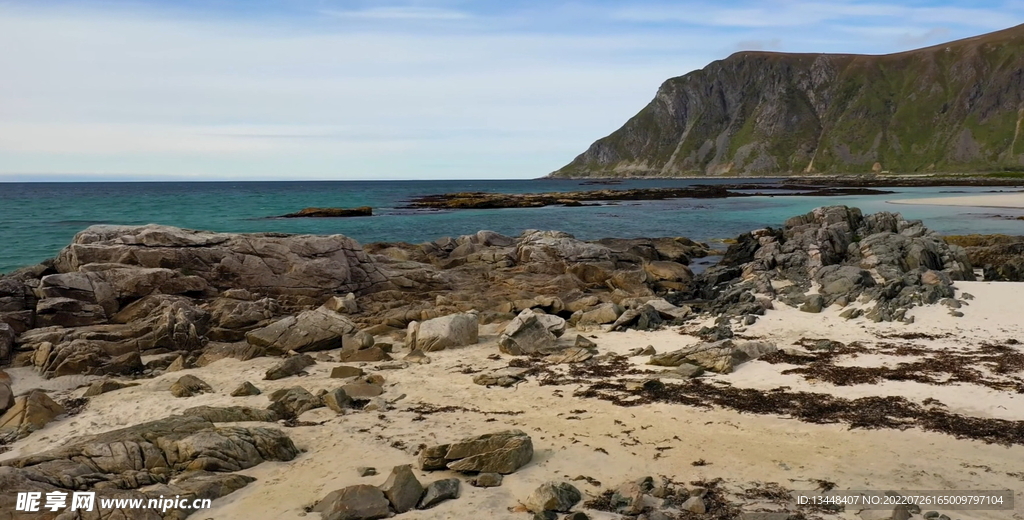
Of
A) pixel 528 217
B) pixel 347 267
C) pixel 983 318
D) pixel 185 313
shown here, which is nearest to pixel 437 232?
pixel 528 217

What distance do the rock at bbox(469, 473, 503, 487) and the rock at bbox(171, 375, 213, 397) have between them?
7.35 metres

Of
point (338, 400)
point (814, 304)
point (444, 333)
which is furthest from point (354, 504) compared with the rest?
point (814, 304)

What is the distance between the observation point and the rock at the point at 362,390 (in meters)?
12.9

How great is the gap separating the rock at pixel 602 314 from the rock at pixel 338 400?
8708 millimetres

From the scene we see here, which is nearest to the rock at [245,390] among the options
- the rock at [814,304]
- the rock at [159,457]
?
the rock at [159,457]

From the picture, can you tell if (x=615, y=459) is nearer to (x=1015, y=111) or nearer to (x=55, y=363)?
(x=55, y=363)

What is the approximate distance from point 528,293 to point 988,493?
17.2 metres

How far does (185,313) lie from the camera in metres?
18.1

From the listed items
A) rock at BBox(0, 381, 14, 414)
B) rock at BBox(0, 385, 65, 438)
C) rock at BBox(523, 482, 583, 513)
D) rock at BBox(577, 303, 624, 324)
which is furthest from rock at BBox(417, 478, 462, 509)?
rock at BBox(577, 303, 624, 324)

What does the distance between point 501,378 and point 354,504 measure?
241 inches

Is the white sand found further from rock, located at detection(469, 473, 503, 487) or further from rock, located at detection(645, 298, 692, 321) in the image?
rock, located at detection(645, 298, 692, 321)

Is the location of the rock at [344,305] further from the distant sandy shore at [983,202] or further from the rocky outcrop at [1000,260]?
the distant sandy shore at [983,202]

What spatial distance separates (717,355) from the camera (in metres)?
14.2

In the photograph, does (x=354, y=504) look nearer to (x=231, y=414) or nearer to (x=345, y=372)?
(x=231, y=414)
